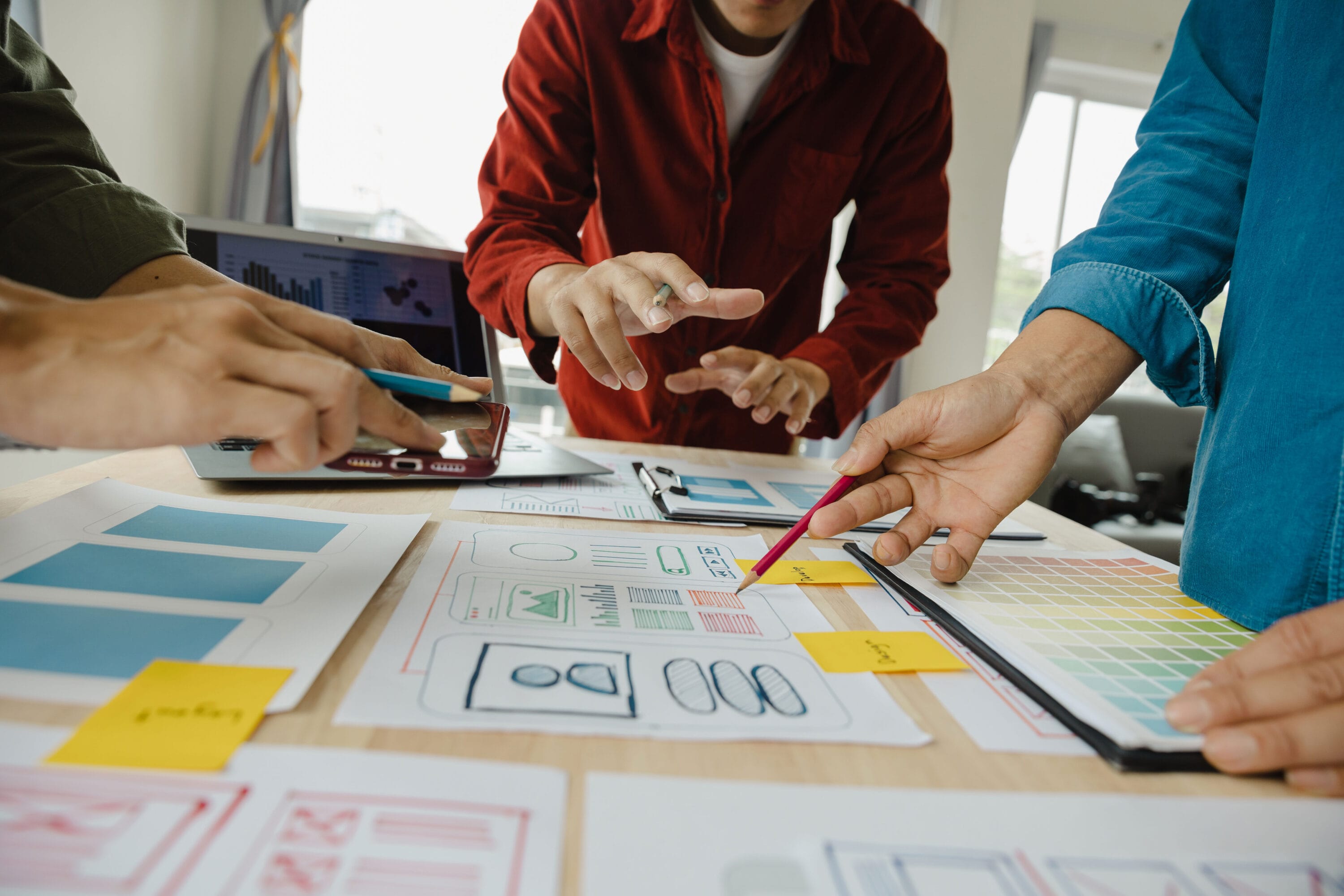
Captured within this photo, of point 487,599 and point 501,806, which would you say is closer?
point 501,806

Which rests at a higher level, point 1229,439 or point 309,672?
point 1229,439

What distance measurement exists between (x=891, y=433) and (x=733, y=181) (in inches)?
30.8

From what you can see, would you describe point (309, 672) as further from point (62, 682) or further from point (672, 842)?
point (672, 842)

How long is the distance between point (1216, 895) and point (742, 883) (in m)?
0.21

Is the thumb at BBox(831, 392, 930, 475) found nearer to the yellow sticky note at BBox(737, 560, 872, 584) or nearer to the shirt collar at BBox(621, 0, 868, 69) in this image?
the yellow sticky note at BBox(737, 560, 872, 584)

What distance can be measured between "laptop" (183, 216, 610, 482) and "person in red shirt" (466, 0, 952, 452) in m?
0.11

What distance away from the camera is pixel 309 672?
40 centimetres

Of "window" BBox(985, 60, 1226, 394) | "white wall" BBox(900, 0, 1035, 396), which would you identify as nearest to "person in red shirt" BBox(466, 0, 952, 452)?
"white wall" BBox(900, 0, 1035, 396)

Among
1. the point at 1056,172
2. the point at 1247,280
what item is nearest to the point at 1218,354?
the point at 1247,280

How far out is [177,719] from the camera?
349mm

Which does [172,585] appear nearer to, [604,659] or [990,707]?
[604,659]

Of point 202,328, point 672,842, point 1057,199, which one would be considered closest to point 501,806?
point 672,842

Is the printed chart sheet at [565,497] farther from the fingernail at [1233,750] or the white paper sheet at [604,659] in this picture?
the fingernail at [1233,750]

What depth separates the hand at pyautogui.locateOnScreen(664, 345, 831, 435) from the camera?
1041 millimetres
